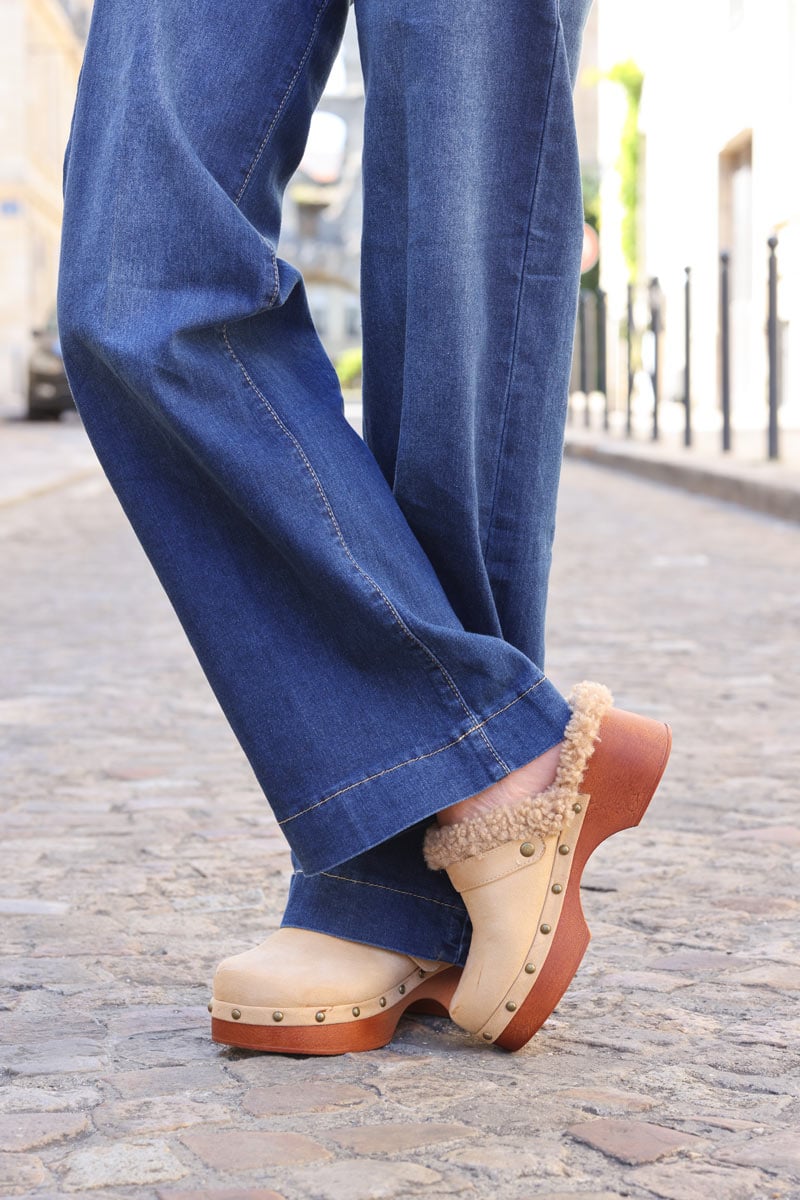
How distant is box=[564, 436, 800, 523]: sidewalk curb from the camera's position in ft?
24.5

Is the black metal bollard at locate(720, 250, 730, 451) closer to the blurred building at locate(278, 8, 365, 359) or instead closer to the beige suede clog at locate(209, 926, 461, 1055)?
the beige suede clog at locate(209, 926, 461, 1055)

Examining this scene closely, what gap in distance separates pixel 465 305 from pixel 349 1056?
0.63m

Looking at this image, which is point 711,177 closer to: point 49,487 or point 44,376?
point 44,376

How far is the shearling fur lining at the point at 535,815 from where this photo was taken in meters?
1.39

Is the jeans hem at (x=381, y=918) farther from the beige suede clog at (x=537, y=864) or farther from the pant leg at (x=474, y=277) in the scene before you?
the pant leg at (x=474, y=277)

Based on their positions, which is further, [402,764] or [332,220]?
[332,220]

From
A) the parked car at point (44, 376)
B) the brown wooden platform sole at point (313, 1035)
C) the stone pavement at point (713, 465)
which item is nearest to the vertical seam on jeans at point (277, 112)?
the brown wooden platform sole at point (313, 1035)

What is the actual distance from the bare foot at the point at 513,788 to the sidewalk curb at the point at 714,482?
238 inches

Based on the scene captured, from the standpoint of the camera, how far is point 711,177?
1869 centimetres

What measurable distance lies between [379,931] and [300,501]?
0.39 meters

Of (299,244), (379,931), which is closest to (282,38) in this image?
(379,931)

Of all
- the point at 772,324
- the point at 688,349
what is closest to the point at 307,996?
the point at 772,324

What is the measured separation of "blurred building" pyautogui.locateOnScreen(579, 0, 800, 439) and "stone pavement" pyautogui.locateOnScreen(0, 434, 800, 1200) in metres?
11.6

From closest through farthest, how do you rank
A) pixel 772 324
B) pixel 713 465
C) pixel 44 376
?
pixel 772 324, pixel 713 465, pixel 44 376
